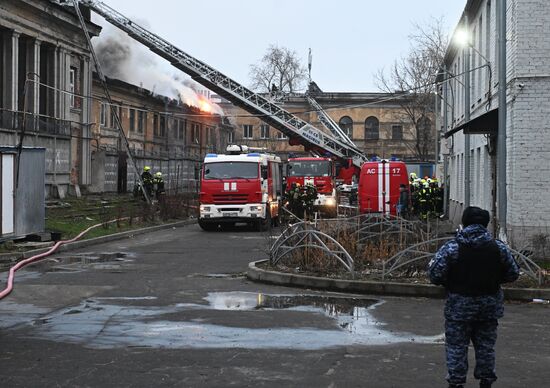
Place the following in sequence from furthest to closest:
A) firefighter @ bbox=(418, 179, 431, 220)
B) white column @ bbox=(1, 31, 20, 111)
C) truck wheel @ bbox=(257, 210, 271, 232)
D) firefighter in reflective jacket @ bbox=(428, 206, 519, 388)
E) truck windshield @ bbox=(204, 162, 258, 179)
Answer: white column @ bbox=(1, 31, 20, 111), truck wheel @ bbox=(257, 210, 271, 232), truck windshield @ bbox=(204, 162, 258, 179), firefighter @ bbox=(418, 179, 431, 220), firefighter in reflective jacket @ bbox=(428, 206, 519, 388)

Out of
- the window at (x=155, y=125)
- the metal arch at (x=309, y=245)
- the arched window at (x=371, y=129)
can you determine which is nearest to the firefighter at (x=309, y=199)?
the metal arch at (x=309, y=245)

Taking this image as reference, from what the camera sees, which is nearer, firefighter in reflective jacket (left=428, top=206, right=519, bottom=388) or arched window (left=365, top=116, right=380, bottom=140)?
firefighter in reflective jacket (left=428, top=206, right=519, bottom=388)

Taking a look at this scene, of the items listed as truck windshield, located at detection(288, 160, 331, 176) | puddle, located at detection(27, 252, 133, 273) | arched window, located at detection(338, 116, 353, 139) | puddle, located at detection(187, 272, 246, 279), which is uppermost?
arched window, located at detection(338, 116, 353, 139)

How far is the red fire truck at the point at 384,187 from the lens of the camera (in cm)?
2655

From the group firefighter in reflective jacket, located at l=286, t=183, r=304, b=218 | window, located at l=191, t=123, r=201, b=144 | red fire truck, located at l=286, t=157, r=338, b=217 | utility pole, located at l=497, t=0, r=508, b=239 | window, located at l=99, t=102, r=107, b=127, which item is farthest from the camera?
window, located at l=191, t=123, r=201, b=144

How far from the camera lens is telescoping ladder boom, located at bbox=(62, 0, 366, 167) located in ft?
143

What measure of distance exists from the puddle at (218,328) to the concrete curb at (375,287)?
0.83 metres

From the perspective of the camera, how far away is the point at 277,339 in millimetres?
8625

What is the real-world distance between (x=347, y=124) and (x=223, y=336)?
77.8 metres

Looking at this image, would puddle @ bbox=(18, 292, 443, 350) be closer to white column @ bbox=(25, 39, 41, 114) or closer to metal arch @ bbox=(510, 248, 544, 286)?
metal arch @ bbox=(510, 248, 544, 286)

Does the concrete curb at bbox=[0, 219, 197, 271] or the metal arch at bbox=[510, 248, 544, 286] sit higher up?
the metal arch at bbox=[510, 248, 544, 286]

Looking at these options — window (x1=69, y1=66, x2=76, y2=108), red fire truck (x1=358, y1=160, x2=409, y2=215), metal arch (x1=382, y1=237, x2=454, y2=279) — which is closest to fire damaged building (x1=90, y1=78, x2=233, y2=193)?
window (x1=69, y1=66, x2=76, y2=108)

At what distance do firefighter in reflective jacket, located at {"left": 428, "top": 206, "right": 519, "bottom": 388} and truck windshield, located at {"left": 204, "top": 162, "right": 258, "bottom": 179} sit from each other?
22.1m

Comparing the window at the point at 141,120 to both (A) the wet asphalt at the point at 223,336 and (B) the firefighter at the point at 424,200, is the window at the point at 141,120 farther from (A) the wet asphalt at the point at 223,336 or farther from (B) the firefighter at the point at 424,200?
(A) the wet asphalt at the point at 223,336
